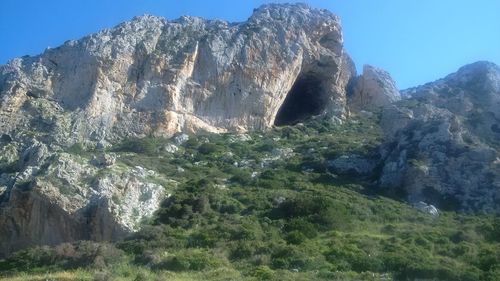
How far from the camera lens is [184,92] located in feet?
160

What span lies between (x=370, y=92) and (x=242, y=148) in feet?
65.2

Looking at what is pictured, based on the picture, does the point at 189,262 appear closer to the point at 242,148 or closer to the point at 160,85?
the point at 242,148

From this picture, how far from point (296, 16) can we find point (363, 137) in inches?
545

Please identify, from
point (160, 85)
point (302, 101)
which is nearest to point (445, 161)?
point (160, 85)

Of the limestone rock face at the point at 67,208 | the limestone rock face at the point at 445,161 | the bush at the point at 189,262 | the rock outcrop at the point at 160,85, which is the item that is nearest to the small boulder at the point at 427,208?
the limestone rock face at the point at 445,161

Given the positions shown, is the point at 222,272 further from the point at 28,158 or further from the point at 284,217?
the point at 28,158

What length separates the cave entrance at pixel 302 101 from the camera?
5828cm

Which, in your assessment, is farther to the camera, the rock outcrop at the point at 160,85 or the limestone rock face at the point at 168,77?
the limestone rock face at the point at 168,77

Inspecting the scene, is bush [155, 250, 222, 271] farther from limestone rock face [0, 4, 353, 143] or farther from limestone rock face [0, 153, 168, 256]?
limestone rock face [0, 4, 353, 143]

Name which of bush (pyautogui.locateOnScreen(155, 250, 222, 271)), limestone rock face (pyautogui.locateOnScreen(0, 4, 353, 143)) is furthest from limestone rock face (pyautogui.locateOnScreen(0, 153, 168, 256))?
limestone rock face (pyautogui.locateOnScreen(0, 4, 353, 143))

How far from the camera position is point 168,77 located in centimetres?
4844

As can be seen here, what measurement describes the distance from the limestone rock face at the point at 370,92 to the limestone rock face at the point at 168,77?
3.25 m

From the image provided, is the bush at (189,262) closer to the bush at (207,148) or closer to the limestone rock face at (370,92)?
the bush at (207,148)

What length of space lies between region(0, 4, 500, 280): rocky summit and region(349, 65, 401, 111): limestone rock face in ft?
0.55
